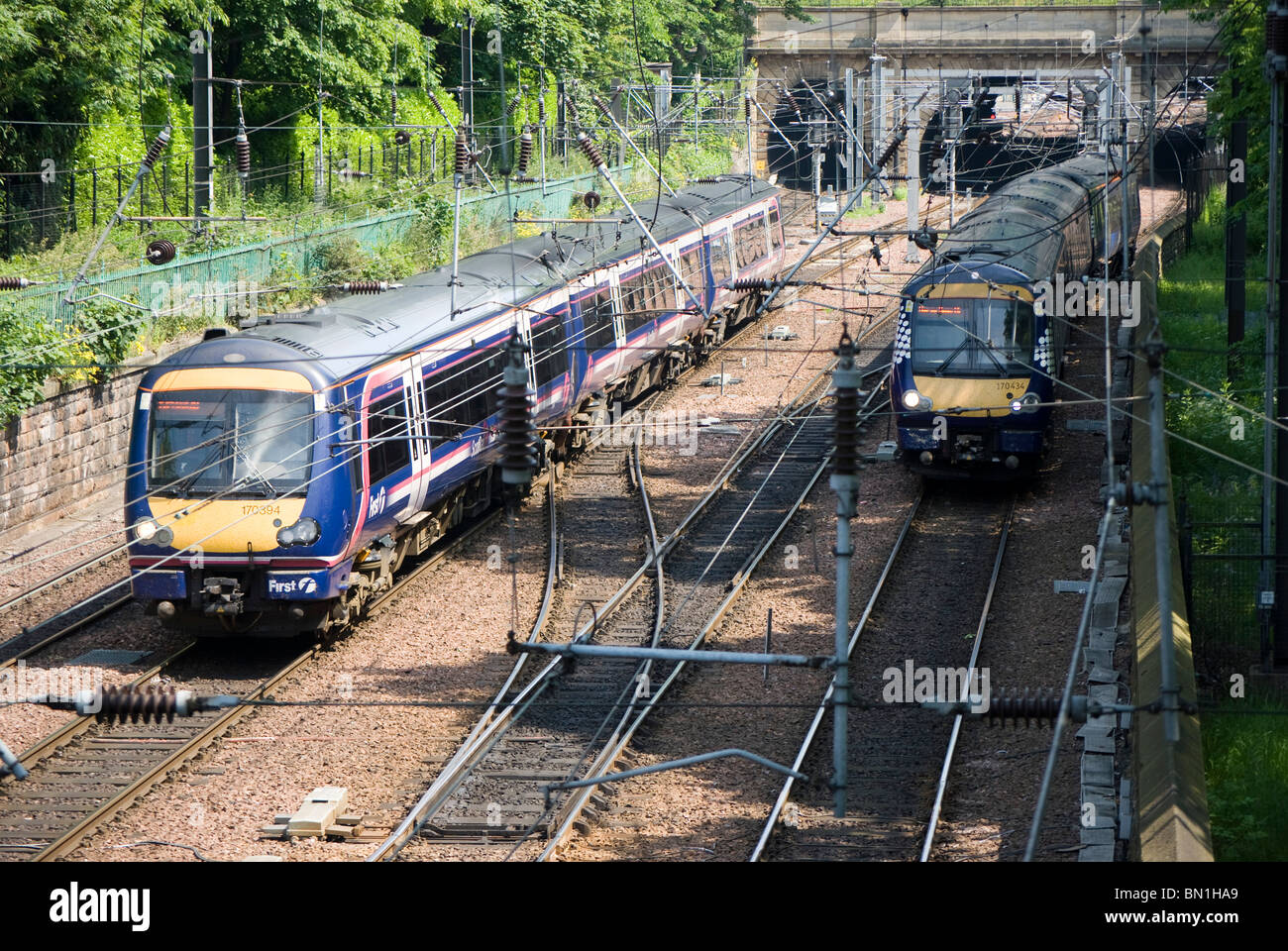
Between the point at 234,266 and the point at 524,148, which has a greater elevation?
the point at 524,148

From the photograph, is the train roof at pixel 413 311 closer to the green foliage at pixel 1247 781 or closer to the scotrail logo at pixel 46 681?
the scotrail logo at pixel 46 681

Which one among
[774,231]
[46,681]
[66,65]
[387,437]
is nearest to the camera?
[46,681]

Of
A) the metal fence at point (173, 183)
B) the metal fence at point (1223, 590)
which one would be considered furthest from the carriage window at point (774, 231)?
the metal fence at point (1223, 590)

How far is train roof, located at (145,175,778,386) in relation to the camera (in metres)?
15.7

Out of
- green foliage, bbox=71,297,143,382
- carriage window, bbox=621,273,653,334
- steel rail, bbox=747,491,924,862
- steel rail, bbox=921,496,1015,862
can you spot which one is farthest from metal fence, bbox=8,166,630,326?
steel rail, bbox=921,496,1015,862

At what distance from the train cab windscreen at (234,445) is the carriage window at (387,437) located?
2.89 ft

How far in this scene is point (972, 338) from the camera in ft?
67.6

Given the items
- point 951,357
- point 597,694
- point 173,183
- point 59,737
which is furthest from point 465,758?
point 173,183

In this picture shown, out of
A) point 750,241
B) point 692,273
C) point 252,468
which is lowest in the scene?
point 252,468

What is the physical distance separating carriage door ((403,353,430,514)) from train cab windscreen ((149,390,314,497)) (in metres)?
1.99

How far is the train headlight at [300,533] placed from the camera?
1510 centimetres

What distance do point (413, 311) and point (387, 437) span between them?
3197 mm

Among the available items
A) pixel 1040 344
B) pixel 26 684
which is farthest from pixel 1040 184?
pixel 26 684

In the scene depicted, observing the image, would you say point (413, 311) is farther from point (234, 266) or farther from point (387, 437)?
point (234, 266)
